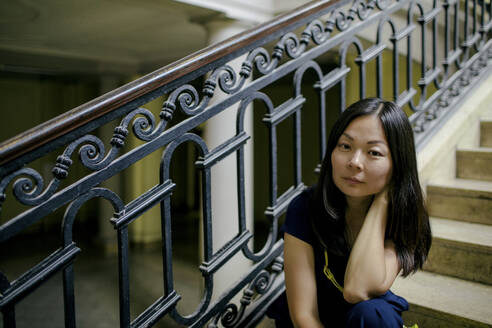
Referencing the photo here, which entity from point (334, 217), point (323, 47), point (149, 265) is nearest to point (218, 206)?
point (323, 47)

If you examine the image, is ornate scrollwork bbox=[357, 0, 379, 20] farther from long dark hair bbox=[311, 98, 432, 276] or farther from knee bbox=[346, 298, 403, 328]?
knee bbox=[346, 298, 403, 328]

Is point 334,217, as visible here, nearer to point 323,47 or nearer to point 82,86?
point 323,47

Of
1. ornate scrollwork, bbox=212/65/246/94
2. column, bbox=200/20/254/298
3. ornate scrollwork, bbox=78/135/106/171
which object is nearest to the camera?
ornate scrollwork, bbox=78/135/106/171

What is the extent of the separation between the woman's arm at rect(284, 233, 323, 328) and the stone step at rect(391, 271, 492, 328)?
0.52m

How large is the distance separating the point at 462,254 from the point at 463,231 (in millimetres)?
151

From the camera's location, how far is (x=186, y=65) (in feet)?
4.02

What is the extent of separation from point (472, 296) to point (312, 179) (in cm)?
→ 772

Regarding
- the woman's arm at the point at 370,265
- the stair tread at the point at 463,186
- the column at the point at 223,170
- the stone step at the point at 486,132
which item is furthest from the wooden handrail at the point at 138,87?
the column at the point at 223,170

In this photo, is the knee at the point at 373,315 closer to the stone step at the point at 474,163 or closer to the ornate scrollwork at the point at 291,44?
the ornate scrollwork at the point at 291,44

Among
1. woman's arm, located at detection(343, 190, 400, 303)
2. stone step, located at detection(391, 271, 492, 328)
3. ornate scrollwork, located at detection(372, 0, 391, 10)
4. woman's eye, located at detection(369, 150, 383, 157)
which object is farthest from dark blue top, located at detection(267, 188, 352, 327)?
ornate scrollwork, located at detection(372, 0, 391, 10)

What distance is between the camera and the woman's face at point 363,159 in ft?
3.67

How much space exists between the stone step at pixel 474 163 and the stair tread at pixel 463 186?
5 cm

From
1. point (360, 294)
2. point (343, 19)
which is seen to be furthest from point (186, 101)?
point (343, 19)

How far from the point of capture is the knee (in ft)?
3.36
